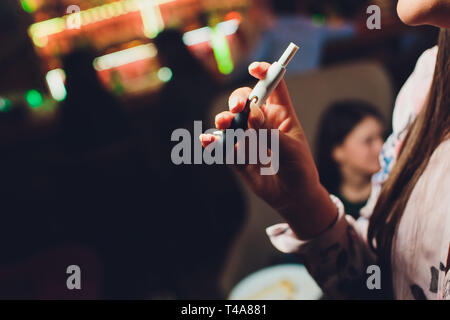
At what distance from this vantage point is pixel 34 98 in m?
4.23

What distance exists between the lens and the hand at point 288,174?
0.59 metres

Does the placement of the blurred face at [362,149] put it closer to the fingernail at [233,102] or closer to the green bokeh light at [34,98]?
the fingernail at [233,102]

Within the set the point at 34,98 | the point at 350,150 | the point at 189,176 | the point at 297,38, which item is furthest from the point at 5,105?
the point at 350,150

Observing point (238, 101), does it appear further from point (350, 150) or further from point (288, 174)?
point (350, 150)

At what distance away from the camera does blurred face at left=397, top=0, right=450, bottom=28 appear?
0.44 meters

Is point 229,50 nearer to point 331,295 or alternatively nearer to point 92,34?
point 92,34

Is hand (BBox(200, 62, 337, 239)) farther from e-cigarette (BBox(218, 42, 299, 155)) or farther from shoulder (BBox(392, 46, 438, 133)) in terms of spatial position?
shoulder (BBox(392, 46, 438, 133))

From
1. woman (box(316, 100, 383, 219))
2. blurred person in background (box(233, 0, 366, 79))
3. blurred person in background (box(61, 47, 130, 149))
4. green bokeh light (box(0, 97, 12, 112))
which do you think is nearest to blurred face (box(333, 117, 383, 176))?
woman (box(316, 100, 383, 219))

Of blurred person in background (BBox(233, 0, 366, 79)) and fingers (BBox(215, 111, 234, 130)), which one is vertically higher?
blurred person in background (BBox(233, 0, 366, 79))

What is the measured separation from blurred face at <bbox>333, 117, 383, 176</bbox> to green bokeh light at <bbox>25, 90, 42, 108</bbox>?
3471 millimetres

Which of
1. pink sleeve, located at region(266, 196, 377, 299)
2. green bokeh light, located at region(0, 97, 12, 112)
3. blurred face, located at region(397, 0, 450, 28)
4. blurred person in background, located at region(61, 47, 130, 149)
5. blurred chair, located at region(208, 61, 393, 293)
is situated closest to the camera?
blurred face, located at region(397, 0, 450, 28)

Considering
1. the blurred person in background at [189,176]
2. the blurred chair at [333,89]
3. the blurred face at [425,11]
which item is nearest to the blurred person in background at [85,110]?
the blurred person in background at [189,176]

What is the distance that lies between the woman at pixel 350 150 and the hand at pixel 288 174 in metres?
0.08
